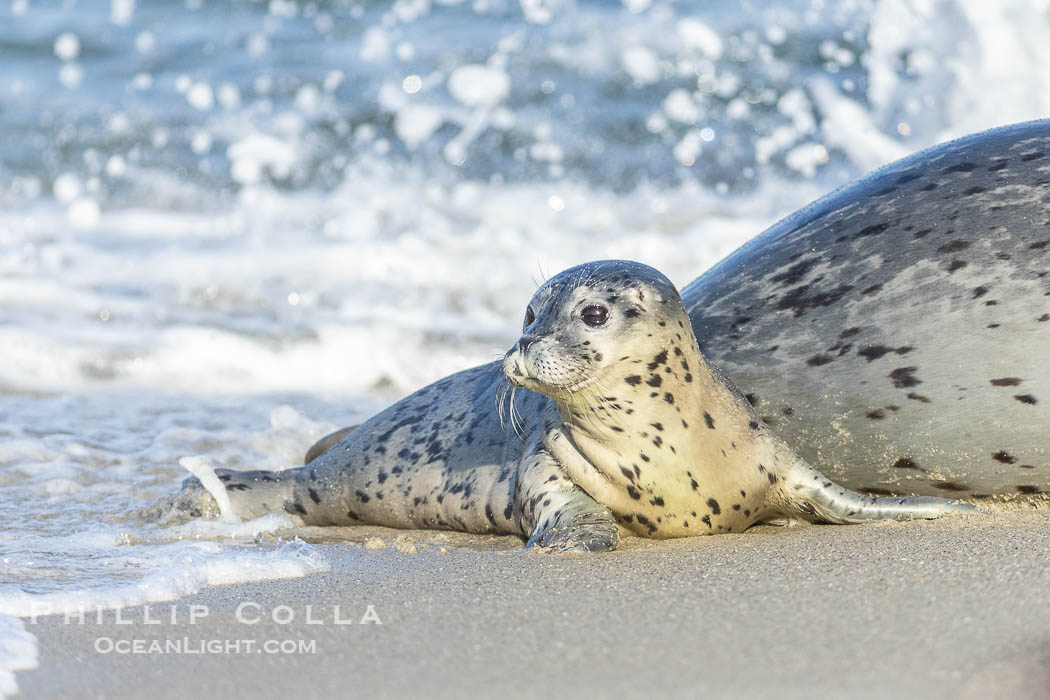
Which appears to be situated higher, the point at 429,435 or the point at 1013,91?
the point at 1013,91

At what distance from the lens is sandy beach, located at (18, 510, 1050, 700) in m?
2.02

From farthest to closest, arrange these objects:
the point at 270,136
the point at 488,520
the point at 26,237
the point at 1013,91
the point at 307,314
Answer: the point at 270,136 < the point at 1013,91 < the point at 26,237 < the point at 307,314 < the point at 488,520

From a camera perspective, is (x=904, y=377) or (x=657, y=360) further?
(x=904, y=377)

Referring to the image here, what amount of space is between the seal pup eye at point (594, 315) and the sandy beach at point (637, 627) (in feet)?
1.68

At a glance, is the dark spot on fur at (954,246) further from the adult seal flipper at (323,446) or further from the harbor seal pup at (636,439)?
the adult seal flipper at (323,446)

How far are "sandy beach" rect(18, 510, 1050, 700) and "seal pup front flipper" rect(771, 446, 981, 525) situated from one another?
54 mm

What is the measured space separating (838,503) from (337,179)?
7.41m

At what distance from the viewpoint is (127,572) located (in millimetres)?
2967

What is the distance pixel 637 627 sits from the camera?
2.29 m

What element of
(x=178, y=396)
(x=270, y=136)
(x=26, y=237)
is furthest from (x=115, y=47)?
(x=178, y=396)

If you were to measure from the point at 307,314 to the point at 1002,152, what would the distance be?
4.24m

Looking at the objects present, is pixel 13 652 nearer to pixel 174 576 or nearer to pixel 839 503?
pixel 174 576

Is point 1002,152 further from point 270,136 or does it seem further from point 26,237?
point 270,136

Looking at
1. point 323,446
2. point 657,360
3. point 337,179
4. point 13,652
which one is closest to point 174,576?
point 13,652
